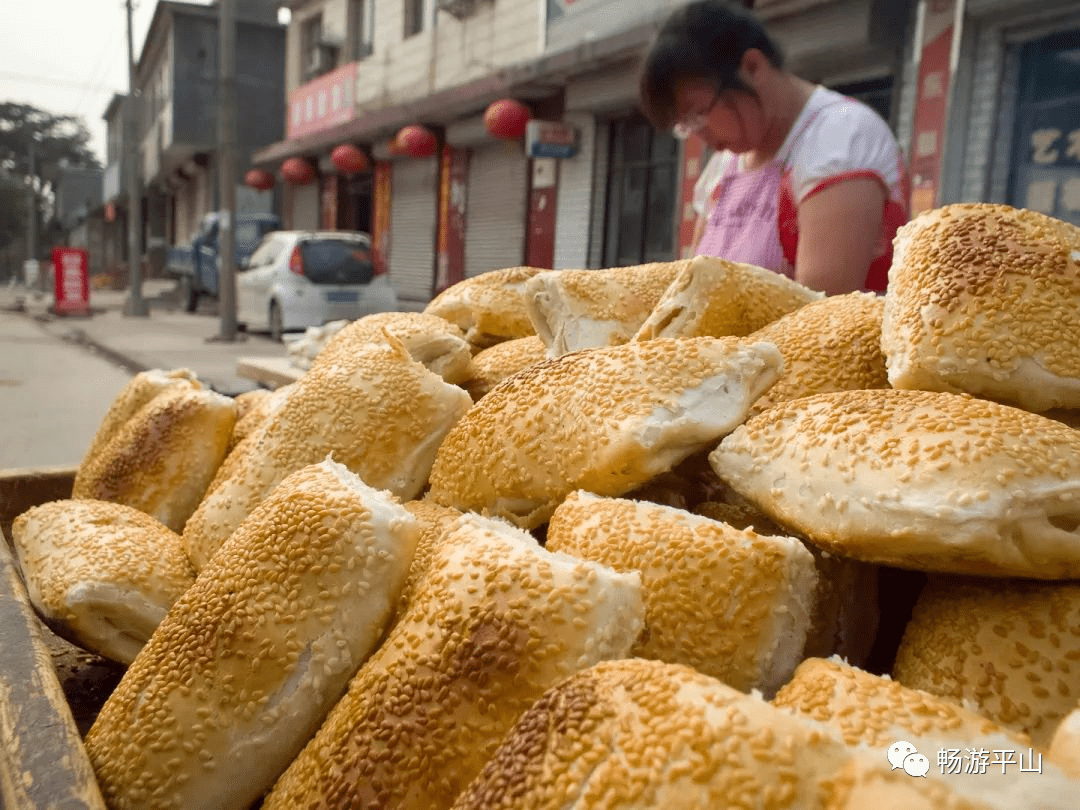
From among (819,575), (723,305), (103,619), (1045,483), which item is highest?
(723,305)

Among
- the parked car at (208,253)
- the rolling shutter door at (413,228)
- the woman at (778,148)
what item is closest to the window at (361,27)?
the rolling shutter door at (413,228)

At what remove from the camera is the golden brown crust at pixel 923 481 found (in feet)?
3.18

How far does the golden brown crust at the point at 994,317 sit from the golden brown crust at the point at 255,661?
2.59ft

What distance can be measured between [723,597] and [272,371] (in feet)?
9.49

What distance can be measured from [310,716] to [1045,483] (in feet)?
3.08

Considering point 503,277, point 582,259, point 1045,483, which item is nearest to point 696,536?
point 1045,483

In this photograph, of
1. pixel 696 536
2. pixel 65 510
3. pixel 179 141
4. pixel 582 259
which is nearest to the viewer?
pixel 696 536

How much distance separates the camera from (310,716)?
1.15 meters

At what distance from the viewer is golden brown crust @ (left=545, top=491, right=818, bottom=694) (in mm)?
1050

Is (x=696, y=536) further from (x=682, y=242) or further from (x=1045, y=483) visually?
(x=682, y=242)

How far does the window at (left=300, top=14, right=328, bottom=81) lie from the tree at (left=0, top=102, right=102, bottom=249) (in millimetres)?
52580

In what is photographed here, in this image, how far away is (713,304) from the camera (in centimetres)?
167

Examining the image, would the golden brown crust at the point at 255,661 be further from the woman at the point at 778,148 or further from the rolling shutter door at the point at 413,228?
the rolling shutter door at the point at 413,228

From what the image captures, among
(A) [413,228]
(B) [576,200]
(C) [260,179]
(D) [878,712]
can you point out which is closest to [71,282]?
(C) [260,179]
